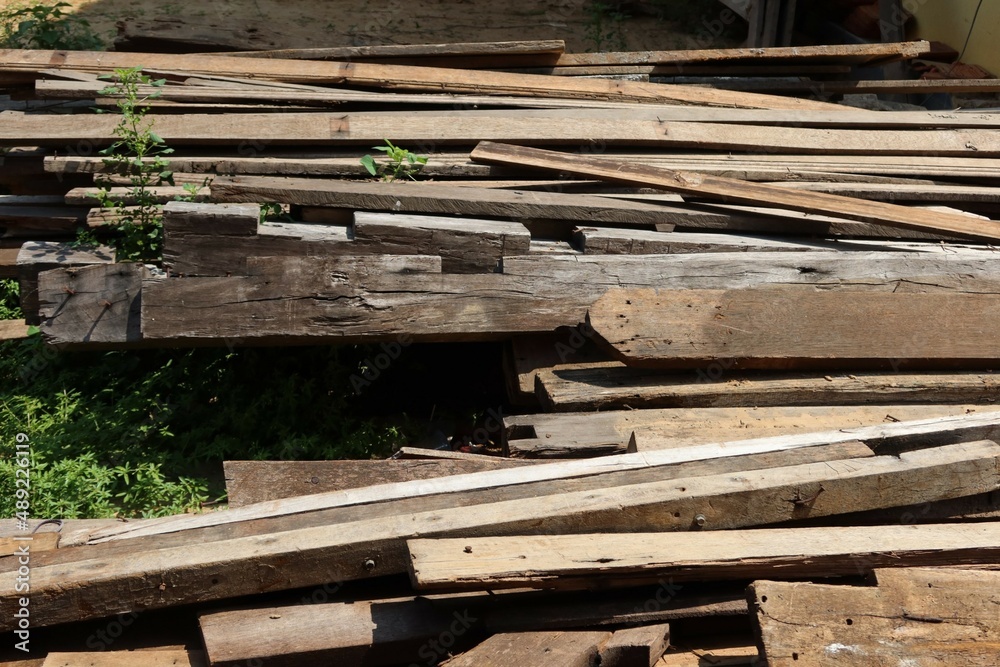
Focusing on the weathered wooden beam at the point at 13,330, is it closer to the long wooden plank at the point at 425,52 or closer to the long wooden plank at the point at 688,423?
the long wooden plank at the point at 425,52

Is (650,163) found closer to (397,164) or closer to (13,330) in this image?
(397,164)

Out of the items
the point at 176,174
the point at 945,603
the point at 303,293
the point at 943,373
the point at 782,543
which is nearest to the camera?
the point at 945,603

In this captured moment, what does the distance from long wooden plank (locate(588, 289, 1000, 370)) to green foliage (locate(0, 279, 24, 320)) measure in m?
3.57

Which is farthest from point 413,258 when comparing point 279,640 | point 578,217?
point 279,640

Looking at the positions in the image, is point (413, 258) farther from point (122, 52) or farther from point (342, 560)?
point (122, 52)

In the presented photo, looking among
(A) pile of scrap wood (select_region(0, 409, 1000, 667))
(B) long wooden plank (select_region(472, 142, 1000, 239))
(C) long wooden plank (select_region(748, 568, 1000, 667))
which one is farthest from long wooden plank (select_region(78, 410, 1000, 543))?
(B) long wooden plank (select_region(472, 142, 1000, 239))

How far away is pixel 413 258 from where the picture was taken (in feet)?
13.3

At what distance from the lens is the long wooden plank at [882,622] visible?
268cm

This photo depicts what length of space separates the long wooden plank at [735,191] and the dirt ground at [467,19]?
13.6ft

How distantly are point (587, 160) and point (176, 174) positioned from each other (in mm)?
2200

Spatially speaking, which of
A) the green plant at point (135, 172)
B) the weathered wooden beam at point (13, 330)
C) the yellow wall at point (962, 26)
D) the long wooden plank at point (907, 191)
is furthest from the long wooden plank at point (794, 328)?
the yellow wall at point (962, 26)

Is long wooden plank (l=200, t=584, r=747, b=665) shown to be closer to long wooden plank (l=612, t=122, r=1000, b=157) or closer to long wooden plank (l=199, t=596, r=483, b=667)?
long wooden plank (l=199, t=596, r=483, b=667)

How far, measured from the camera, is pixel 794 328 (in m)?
4.05

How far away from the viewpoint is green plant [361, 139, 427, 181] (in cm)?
463
